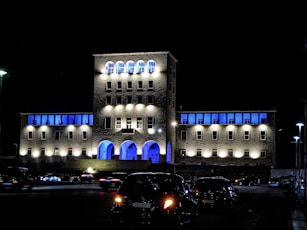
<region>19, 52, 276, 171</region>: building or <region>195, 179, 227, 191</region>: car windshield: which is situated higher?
<region>19, 52, 276, 171</region>: building

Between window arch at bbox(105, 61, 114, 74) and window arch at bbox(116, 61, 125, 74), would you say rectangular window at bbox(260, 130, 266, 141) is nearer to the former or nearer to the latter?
window arch at bbox(116, 61, 125, 74)

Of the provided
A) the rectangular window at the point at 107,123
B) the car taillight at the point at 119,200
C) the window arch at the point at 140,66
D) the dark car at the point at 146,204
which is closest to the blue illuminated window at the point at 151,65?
the window arch at the point at 140,66

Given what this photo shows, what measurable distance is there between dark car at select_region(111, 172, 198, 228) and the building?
2768 inches

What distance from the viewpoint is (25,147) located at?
98.3 metres

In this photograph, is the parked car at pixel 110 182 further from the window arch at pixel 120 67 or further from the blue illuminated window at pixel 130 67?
the window arch at pixel 120 67

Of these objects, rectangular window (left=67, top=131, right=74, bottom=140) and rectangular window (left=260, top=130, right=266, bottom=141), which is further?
rectangular window (left=67, top=131, right=74, bottom=140)

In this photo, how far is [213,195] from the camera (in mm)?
25234

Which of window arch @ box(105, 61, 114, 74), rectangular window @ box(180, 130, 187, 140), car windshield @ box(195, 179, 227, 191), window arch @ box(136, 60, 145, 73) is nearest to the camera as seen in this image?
car windshield @ box(195, 179, 227, 191)

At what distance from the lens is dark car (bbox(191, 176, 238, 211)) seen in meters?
25.2

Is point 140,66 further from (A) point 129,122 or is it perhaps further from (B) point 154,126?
(B) point 154,126

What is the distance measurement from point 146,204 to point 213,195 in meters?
11.2

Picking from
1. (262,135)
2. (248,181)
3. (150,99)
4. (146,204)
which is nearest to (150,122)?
(150,99)

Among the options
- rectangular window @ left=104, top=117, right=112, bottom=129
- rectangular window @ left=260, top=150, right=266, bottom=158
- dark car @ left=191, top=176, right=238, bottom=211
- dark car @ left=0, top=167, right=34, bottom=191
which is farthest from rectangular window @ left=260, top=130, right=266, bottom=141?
dark car @ left=191, top=176, right=238, bottom=211

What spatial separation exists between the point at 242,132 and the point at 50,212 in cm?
6922
